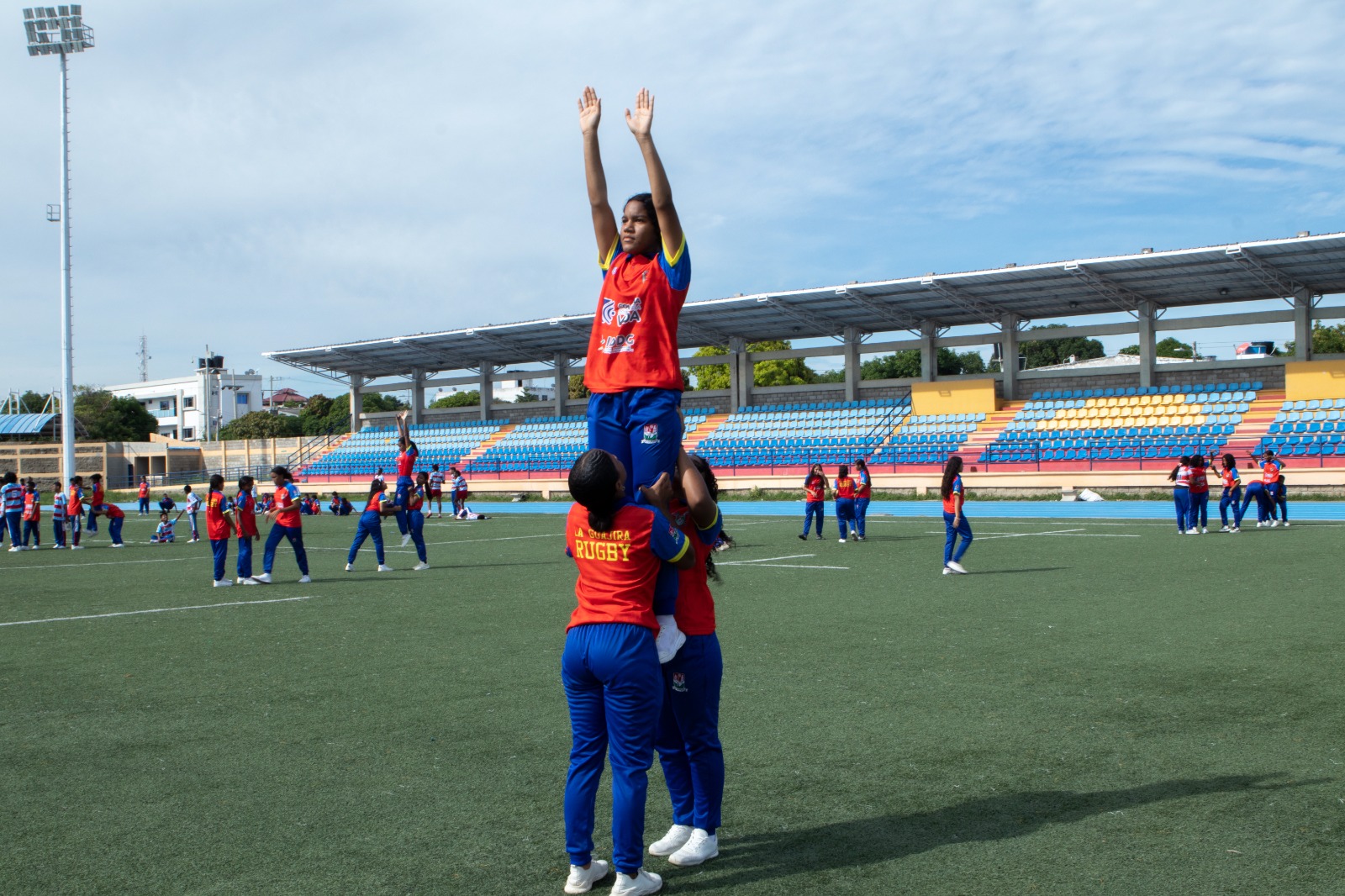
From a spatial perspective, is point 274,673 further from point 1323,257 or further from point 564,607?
point 1323,257

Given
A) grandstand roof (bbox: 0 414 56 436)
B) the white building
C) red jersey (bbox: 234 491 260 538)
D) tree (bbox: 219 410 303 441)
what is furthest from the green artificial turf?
the white building

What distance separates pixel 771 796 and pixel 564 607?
23.7 ft

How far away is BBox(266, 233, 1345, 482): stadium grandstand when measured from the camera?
3538cm

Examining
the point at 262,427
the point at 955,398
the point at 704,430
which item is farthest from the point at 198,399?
the point at 955,398

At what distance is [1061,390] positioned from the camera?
41.7m

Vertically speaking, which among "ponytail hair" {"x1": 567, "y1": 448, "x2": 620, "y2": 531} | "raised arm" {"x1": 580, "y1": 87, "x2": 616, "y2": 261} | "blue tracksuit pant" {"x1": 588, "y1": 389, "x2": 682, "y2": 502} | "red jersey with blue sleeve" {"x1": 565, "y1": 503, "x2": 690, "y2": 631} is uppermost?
"raised arm" {"x1": 580, "y1": 87, "x2": 616, "y2": 261}

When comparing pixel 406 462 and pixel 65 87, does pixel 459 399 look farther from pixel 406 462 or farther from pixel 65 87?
pixel 406 462

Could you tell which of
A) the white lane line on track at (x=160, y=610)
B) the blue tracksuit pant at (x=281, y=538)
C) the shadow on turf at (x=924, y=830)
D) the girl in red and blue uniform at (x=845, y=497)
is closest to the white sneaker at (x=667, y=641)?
the shadow on turf at (x=924, y=830)

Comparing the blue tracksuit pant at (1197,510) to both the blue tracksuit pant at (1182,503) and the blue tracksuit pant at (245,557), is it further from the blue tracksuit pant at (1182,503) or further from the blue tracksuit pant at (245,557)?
the blue tracksuit pant at (245,557)

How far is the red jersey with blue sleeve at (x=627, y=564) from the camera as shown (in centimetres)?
413

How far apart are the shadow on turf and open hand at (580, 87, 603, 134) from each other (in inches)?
131

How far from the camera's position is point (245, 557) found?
15719mm

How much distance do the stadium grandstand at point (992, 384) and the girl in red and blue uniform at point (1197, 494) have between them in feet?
38.0

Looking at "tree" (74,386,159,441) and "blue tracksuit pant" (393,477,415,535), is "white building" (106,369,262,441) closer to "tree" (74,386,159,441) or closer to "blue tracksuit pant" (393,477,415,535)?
"tree" (74,386,159,441)
